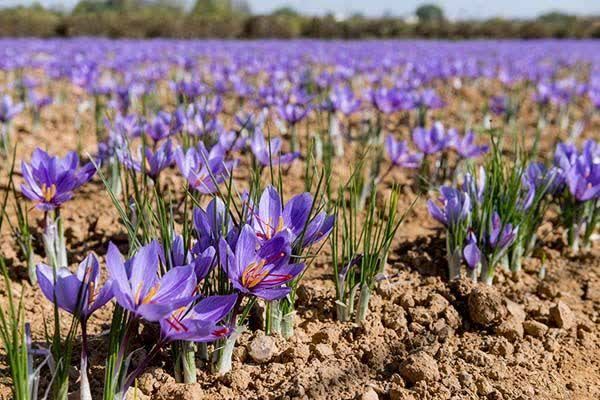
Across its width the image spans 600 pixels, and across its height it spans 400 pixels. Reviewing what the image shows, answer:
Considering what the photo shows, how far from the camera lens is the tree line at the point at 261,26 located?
21.8m

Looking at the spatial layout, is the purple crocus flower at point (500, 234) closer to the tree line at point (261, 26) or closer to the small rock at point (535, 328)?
the small rock at point (535, 328)

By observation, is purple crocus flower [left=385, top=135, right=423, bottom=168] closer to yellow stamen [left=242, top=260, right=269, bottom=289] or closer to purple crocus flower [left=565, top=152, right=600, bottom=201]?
purple crocus flower [left=565, top=152, right=600, bottom=201]

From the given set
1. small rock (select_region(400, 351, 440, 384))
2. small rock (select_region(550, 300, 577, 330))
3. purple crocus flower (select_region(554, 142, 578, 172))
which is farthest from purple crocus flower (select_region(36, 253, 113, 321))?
purple crocus flower (select_region(554, 142, 578, 172))

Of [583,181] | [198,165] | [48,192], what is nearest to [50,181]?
[48,192]

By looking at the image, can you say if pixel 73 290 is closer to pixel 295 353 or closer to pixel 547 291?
pixel 295 353

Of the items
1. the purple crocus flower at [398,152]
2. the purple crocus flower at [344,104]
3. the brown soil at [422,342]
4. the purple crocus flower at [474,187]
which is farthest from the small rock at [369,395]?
the purple crocus flower at [344,104]

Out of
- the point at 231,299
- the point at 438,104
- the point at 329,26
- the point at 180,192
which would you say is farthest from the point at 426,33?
the point at 231,299

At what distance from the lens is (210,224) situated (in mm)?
1543

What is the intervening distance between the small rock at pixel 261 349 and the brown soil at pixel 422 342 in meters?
0.01

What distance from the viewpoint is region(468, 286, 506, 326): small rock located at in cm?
182

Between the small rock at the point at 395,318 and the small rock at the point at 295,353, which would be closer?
the small rock at the point at 295,353

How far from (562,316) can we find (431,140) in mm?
1292

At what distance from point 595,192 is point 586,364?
0.67m

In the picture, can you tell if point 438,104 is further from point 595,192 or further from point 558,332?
point 558,332
